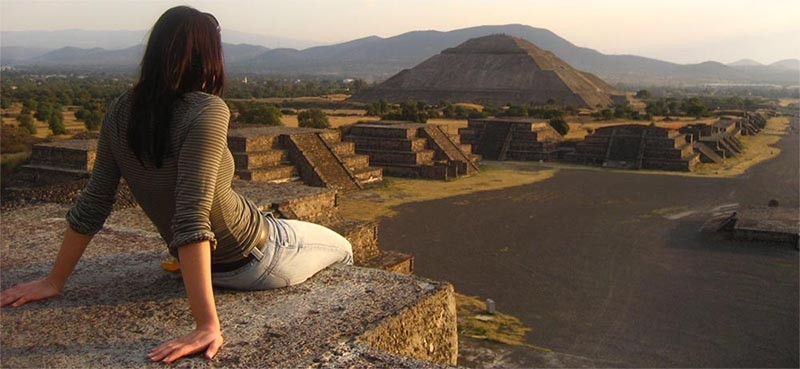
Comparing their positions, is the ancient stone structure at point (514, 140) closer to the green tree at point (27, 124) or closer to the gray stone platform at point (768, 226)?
the gray stone platform at point (768, 226)

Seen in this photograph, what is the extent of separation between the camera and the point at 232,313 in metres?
3.05

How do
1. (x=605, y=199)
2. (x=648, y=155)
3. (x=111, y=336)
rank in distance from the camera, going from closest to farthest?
(x=111, y=336)
(x=605, y=199)
(x=648, y=155)

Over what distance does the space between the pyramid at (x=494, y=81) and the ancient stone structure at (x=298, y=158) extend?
45505 mm

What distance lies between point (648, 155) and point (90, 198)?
29.0 meters

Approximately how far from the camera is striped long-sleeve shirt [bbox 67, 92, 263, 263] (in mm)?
2623

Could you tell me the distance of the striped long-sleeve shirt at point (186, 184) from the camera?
103 inches

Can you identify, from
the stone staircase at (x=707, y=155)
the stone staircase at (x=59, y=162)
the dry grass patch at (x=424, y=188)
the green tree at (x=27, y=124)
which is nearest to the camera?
the stone staircase at (x=59, y=162)

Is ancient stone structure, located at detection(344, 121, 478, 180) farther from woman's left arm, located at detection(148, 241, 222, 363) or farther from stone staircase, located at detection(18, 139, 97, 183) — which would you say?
woman's left arm, located at detection(148, 241, 222, 363)

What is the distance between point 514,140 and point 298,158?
14774 millimetres

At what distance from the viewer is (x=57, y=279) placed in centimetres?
323

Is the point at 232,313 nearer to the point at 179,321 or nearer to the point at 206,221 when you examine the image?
the point at 179,321

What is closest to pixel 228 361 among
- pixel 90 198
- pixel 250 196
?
pixel 90 198

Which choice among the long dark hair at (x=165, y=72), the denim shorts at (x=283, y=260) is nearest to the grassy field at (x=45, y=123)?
the denim shorts at (x=283, y=260)

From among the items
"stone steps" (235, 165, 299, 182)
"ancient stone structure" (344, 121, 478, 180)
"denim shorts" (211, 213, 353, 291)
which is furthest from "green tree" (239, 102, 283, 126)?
"denim shorts" (211, 213, 353, 291)
